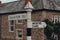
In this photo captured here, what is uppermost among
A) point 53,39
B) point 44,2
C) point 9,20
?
point 44,2

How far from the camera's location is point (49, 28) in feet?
101

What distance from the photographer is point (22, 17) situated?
34.0 meters

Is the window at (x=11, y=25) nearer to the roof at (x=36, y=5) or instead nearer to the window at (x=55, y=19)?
the roof at (x=36, y=5)

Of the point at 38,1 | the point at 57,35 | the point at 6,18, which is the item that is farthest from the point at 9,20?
the point at 57,35

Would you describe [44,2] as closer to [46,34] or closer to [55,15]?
[55,15]

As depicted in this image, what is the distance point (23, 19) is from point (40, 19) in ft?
9.48

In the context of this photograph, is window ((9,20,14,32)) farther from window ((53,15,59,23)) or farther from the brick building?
window ((53,15,59,23))

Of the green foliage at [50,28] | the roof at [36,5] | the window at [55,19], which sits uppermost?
the roof at [36,5]

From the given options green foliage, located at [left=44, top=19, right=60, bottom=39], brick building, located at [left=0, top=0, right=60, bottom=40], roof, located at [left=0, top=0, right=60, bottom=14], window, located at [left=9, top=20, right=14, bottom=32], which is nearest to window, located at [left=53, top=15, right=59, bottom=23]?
brick building, located at [left=0, top=0, right=60, bottom=40]

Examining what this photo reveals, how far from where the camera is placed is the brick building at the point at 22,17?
32062 millimetres

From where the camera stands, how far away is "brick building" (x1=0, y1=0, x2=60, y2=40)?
32062 mm

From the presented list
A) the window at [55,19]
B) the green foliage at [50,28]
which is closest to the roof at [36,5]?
the window at [55,19]

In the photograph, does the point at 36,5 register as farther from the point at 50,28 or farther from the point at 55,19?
the point at 50,28

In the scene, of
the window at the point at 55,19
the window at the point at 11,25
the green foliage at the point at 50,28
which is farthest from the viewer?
the window at the point at 11,25
